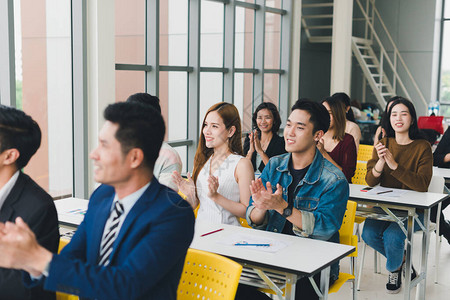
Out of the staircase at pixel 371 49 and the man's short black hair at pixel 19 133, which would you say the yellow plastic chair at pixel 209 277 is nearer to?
the man's short black hair at pixel 19 133

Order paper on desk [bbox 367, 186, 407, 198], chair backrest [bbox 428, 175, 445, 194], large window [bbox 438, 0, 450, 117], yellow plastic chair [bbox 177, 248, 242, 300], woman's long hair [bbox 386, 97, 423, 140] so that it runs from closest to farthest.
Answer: yellow plastic chair [bbox 177, 248, 242, 300]
paper on desk [bbox 367, 186, 407, 198]
woman's long hair [bbox 386, 97, 423, 140]
chair backrest [bbox 428, 175, 445, 194]
large window [bbox 438, 0, 450, 117]

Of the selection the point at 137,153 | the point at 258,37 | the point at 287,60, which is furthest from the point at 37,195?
the point at 287,60

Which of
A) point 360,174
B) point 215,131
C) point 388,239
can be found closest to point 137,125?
point 215,131

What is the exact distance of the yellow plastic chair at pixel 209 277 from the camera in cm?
196

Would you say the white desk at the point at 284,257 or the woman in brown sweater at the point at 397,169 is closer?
the white desk at the point at 284,257

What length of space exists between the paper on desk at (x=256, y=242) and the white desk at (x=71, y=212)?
0.76 m

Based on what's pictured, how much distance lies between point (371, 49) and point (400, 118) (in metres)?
8.24

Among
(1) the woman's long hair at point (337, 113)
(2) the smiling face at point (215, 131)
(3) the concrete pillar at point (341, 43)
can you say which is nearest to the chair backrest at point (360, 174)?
(1) the woman's long hair at point (337, 113)

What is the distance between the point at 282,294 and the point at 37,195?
109cm

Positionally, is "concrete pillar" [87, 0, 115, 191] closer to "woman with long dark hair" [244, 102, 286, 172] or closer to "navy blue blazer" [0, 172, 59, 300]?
"woman with long dark hair" [244, 102, 286, 172]

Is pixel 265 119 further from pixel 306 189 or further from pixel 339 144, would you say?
pixel 306 189

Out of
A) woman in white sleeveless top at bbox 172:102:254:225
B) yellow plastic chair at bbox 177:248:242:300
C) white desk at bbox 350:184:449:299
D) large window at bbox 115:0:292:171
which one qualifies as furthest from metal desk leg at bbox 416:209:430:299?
large window at bbox 115:0:292:171

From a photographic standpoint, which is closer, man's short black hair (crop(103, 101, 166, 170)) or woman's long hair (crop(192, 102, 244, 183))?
man's short black hair (crop(103, 101, 166, 170))

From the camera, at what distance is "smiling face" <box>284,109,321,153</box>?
2846 millimetres
